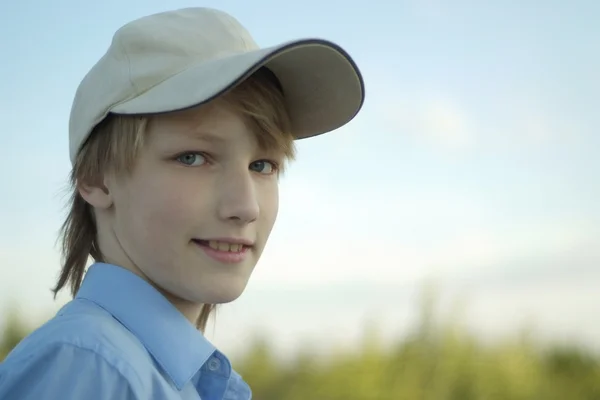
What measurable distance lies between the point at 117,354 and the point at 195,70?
0.46m

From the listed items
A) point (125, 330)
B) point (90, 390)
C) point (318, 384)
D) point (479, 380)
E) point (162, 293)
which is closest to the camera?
point (90, 390)

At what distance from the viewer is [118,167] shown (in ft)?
4.34

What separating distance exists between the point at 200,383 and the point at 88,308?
229 mm

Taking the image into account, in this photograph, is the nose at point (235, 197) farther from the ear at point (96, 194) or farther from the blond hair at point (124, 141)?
the ear at point (96, 194)

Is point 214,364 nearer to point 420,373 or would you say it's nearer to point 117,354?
point 117,354

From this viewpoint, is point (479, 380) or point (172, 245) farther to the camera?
point (479, 380)

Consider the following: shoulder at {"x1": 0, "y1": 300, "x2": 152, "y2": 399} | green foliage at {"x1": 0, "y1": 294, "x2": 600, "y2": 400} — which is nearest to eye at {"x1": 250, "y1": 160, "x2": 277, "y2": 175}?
shoulder at {"x1": 0, "y1": 300, "x2": 152, "y2": 399}

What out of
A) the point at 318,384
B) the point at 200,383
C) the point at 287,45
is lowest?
the point at 318,384

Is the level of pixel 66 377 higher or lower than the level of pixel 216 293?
lower

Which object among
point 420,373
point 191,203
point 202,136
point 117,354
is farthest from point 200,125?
point 420,373

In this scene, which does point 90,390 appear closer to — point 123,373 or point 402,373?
point 123,373

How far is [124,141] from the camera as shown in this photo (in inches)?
51.1

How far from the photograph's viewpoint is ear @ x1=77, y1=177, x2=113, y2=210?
4.47 ft

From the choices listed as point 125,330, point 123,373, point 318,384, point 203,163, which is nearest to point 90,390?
point 123,373
